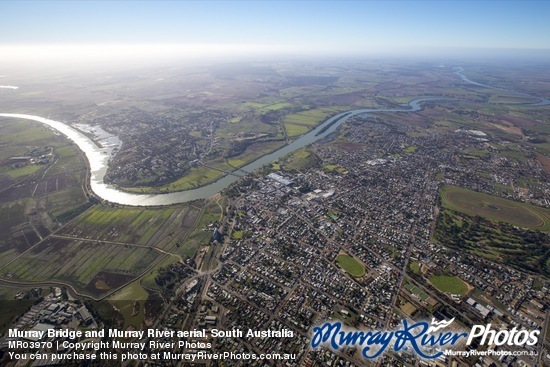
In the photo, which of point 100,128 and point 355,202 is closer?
point 355,202

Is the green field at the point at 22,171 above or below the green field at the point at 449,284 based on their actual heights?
above

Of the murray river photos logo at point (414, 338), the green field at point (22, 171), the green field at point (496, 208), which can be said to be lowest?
the murray river photos logo at point (414, 338)

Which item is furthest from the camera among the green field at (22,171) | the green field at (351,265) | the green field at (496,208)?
the green field at (22,171)

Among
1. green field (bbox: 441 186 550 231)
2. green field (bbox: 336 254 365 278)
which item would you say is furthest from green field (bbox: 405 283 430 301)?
green field (bbox: 441 186 550 231)

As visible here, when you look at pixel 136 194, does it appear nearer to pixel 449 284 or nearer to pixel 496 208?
pixel 449 284

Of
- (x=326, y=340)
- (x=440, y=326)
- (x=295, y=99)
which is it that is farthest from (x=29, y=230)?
(x=295, y=99)

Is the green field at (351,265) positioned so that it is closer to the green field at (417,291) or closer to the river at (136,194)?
the green field at (417,291)

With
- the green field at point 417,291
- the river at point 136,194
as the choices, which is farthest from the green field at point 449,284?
the river at point 136,194

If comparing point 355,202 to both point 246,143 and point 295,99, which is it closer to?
point 246,143
